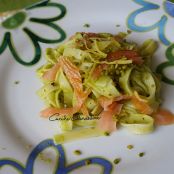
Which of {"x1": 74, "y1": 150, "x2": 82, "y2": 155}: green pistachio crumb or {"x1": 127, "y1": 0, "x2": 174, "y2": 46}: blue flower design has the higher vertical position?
{"x1": 127, "y1": 0, "x2": 174, "y2": 46}: blue flower design

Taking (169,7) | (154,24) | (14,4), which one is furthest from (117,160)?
(14,4)

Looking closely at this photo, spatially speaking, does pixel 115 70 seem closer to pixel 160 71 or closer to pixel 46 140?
pixel 160 71

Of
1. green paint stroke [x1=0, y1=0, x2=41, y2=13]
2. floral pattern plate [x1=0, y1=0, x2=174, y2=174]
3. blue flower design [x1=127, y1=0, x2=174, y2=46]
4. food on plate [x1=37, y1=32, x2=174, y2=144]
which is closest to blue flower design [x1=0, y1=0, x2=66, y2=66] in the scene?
floral pattern plate [x1=0, y1=0, x2=174, y2=174]

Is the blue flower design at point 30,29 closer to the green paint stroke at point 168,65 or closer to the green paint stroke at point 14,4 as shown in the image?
the green paint stroke at point 14,4

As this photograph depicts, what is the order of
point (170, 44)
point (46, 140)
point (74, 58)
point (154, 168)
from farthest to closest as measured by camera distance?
point (170, 44), point (74, 58), point (46, 140), point (154, 168)

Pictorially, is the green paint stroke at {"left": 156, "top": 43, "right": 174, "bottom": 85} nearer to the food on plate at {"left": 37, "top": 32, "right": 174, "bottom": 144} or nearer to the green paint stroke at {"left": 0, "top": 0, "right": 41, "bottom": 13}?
the food on plate at {"left": 37, "top": 32, "right": 174, "bottom": 144}

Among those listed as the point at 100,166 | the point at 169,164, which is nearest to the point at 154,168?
the point at 169,164
